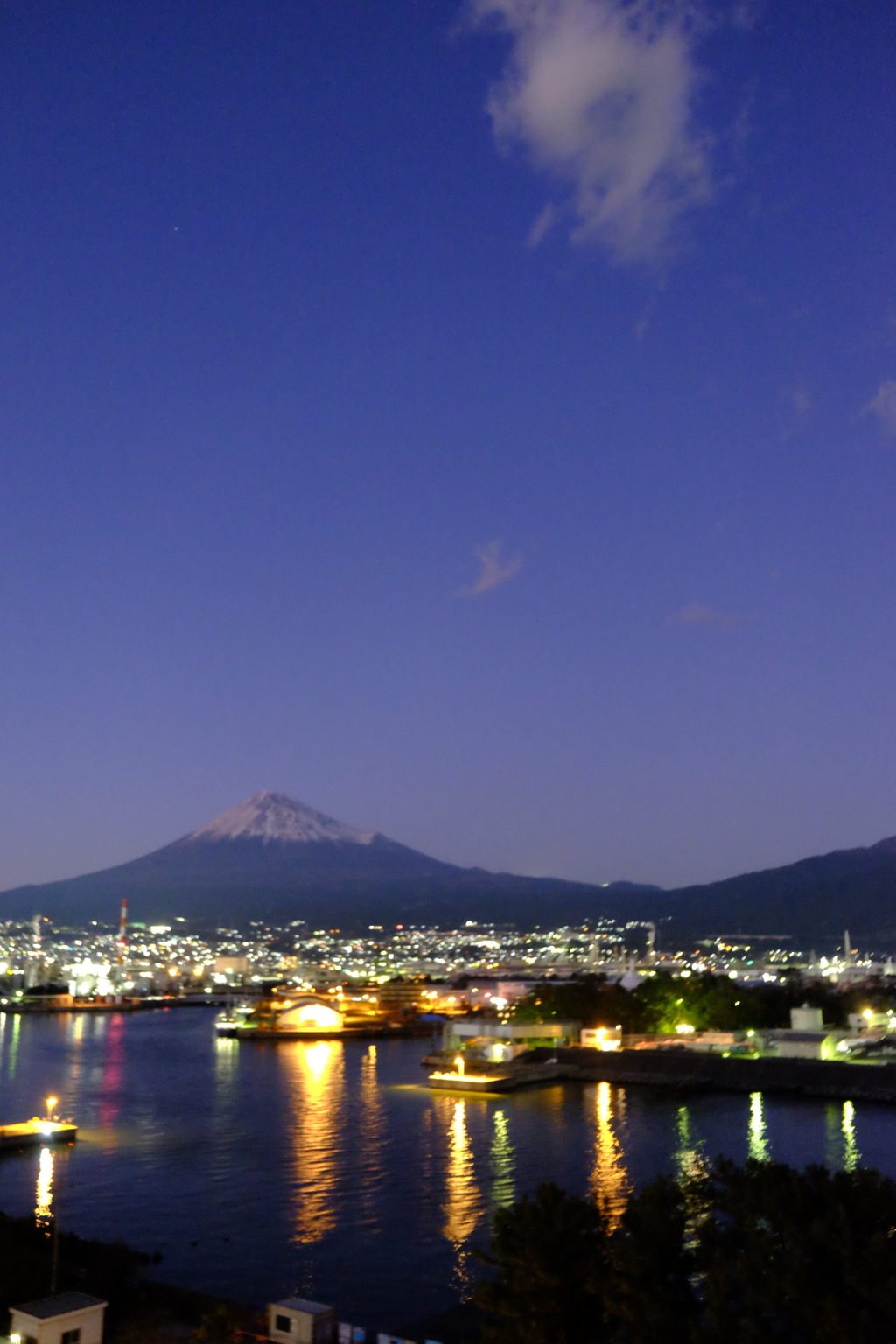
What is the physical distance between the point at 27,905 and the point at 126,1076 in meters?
67.7

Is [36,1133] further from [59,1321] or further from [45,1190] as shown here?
[59,1321]

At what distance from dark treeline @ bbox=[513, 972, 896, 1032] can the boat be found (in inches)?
364

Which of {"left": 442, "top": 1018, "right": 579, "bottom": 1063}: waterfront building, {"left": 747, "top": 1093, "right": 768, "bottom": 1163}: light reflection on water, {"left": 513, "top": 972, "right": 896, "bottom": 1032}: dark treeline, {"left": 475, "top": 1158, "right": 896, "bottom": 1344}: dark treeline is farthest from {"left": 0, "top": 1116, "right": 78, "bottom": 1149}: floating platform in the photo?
{"left": 513, "top": 972, "right": 896, "bottom": 1032}: dark treeline

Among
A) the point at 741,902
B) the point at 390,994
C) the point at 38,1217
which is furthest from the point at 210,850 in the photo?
the point at 38,1217

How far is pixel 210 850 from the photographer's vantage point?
8244 cm

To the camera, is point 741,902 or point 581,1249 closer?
point 581,1249

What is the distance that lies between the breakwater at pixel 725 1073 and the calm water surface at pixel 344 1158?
1.65ft

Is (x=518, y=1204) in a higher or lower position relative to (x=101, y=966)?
higher

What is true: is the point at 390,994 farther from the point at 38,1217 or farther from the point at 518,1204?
the point at 518,1204

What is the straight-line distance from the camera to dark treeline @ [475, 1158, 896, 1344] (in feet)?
9.19

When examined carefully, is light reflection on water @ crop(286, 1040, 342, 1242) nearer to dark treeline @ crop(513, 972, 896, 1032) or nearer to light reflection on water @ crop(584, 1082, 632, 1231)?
light reflection on water @ crop(584, 1082, 632, 1231)

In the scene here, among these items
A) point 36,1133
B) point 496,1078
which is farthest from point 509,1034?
point 36,1133

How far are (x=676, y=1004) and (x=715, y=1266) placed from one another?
1402cm

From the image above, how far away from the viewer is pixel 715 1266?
Result: 3.03 metres
